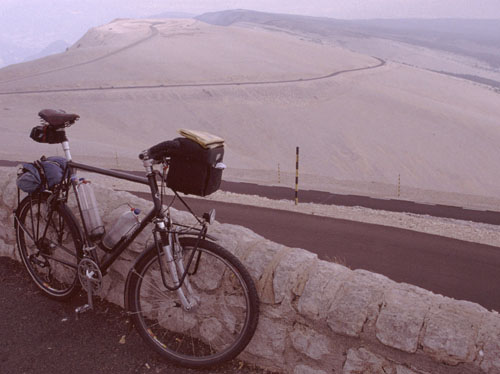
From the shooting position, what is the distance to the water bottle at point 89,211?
3531 mm

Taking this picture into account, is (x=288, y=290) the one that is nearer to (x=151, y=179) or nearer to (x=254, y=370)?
(x=254, y=370)

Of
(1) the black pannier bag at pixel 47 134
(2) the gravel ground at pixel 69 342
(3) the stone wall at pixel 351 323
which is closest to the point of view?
(3) the stone wall at pixel 351 323

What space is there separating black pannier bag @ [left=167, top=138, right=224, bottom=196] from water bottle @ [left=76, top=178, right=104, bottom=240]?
1.00m

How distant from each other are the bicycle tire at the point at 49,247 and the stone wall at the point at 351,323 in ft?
4.94

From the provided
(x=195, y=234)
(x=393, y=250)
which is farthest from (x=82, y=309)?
(x=393, y=250)

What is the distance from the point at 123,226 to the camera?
3355 millimetres

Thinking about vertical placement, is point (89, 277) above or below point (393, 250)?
above

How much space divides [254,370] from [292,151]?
1284 inches

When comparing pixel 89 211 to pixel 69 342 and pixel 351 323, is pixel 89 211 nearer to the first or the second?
pixel 69 342

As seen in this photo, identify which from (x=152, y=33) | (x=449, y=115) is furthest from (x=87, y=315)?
(x=152, y=33)

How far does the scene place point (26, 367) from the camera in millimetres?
3242

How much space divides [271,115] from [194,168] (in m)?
40.0

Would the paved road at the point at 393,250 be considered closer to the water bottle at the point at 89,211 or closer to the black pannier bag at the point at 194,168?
the water bottle at the point at 89,211

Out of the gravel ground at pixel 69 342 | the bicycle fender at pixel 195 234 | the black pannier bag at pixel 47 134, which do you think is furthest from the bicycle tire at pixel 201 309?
the black pannier bag at pixel 47 134
